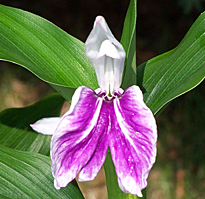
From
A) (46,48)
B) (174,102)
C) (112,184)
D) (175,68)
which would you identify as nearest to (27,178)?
(112,184)

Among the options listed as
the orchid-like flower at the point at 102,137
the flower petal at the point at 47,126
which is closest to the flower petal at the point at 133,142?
the orchid-like flower at the point at 102,137

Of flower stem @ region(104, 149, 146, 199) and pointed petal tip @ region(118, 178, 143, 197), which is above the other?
flower stem @ region(104, 149, 146, 199)

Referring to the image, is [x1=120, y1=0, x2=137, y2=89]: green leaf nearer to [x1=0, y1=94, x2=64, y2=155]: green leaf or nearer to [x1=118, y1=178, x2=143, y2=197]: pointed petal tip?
[x1=118, y1=178, x2=143, y2=197]: pointed petal tip

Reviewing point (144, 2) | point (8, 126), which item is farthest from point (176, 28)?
point (8, 126)

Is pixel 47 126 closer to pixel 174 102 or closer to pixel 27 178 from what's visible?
pixel 27 178

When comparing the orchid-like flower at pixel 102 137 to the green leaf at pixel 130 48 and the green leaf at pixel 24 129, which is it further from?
the green leaf at pixel 24 129

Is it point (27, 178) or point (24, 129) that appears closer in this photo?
point (27, 178)

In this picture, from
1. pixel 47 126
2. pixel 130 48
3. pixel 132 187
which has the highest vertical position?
pixel 130 48

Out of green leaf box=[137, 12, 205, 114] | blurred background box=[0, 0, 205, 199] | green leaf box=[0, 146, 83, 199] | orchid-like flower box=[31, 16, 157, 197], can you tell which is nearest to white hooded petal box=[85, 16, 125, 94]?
orchid-like flower box=[31, 16, 157, 197]
